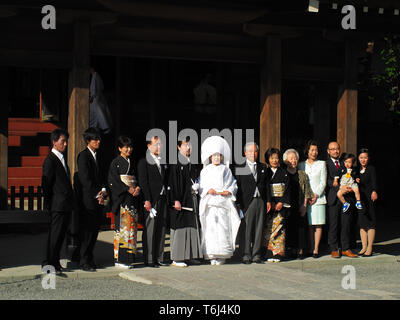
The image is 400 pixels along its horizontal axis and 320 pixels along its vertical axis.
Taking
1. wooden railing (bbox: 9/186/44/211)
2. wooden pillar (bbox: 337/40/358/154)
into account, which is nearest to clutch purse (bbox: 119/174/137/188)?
wooden railing (bbox: 9/186/44/211)

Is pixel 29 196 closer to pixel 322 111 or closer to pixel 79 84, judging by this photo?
pixel 79 84

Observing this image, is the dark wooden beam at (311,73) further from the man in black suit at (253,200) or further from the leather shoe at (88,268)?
the leather shoe at (88,268)

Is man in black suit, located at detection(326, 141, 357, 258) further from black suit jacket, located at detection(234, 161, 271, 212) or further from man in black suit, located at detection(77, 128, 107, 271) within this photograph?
man in black suit, located at detection(77, 128, 107, 271)

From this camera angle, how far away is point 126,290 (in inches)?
316

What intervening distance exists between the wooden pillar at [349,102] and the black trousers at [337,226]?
158 centimetres

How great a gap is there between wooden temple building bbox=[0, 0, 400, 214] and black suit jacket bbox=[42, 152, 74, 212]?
48.0 inches

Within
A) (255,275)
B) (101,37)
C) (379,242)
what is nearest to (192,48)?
(101,37)

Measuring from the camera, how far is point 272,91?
11.5m

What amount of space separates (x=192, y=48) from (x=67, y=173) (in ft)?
10.5

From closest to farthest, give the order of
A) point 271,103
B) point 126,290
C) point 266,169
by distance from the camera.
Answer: point 126,290 → point 266,169 → point 271,103

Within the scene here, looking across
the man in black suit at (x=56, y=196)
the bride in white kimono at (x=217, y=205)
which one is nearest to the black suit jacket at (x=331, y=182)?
the bride in white kimono at (x=217, y=205)

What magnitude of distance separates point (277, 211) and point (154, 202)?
187 cm

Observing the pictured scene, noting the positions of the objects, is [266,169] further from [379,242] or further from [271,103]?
[379,242]

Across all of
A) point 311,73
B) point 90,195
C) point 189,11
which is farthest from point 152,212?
point 311,73
